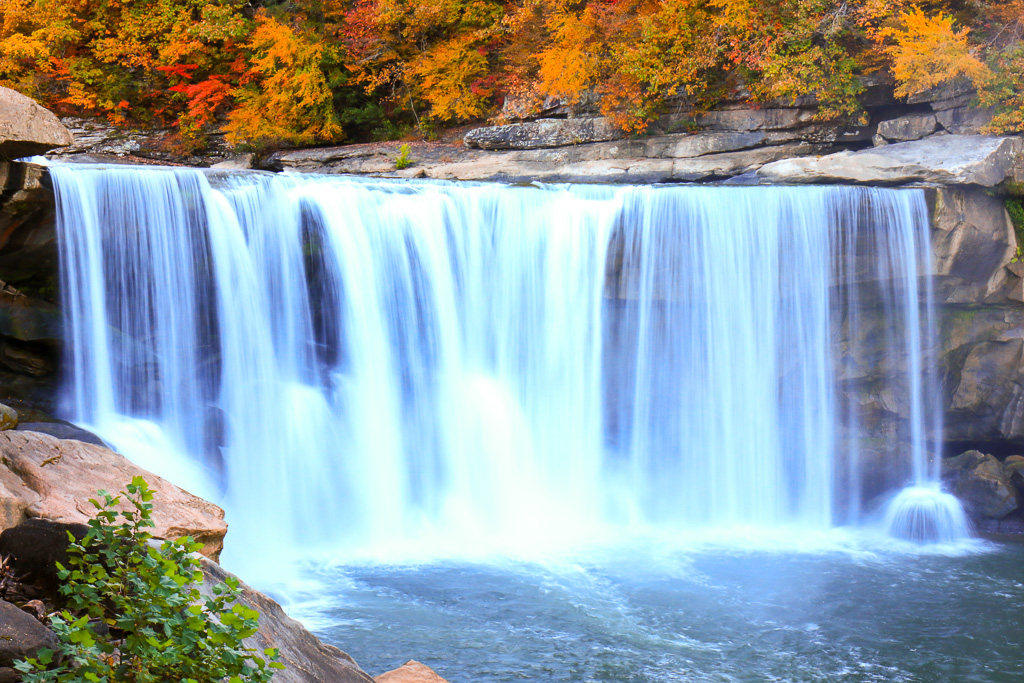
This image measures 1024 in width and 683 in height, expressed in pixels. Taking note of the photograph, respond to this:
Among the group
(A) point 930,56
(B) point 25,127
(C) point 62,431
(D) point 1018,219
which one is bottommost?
(C) point 62,431

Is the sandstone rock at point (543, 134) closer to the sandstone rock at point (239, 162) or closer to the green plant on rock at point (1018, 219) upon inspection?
the sandstone rock at point (239, 162)

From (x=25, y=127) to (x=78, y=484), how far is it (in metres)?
4.34

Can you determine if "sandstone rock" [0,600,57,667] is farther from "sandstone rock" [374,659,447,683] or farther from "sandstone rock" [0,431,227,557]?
"sandstone rock" [374,659,447,683]

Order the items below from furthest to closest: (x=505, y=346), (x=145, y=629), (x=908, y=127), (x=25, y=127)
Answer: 1. (x=908, y=127)
2. (x=505, y=346)
3. (x=25, y=127)
4. (x=145, y=629)

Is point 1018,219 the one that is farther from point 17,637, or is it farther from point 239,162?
point 239,162

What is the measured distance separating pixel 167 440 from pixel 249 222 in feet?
9.80

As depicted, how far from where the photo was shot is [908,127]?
556 inches

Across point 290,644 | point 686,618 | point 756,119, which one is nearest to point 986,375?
point 756,119

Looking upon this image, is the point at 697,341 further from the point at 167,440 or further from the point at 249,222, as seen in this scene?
the point at 167,440

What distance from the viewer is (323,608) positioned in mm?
7840

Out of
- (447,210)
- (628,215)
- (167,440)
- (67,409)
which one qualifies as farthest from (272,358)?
(628,215)

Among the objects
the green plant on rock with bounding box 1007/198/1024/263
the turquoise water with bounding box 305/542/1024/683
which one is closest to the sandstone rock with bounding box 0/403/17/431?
the turquoise water with bounding box 305/542/1024/683

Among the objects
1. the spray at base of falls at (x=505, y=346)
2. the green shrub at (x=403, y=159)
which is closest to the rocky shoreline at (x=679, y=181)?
the green shrub at (x=403, y=159)

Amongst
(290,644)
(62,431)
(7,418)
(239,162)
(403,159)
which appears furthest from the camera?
(239,162)
